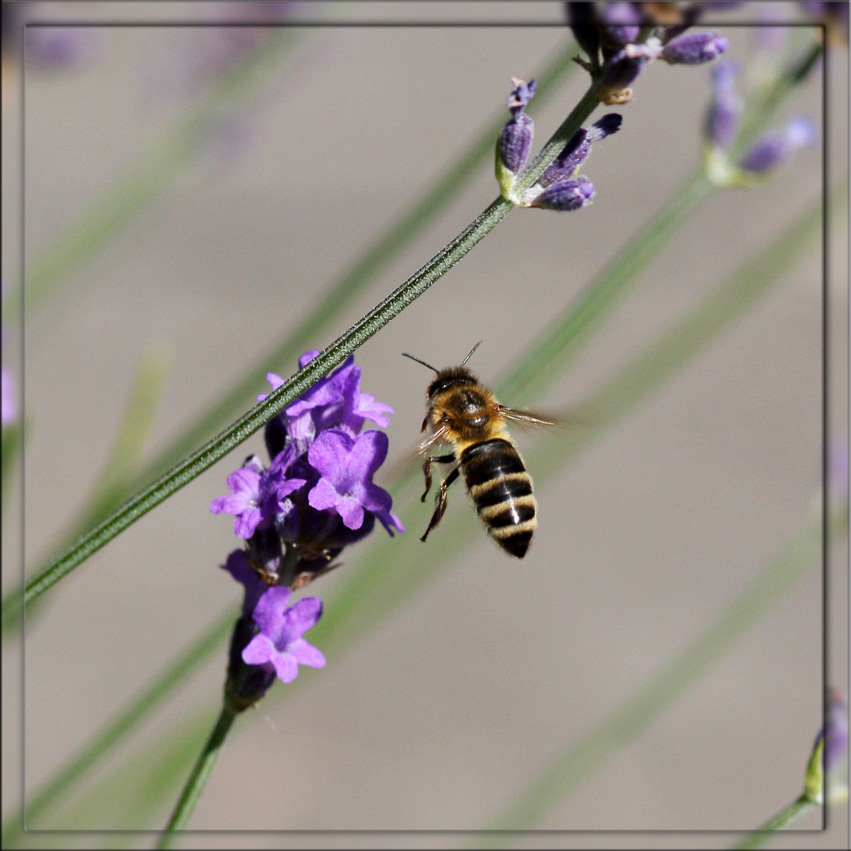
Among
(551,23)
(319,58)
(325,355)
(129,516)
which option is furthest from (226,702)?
(319,58)

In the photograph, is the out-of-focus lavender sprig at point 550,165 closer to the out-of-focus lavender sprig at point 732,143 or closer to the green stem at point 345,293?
the green stem at point 345,293

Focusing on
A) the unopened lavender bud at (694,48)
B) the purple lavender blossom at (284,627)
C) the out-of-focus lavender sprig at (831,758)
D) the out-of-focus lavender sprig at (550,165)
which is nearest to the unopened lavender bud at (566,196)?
the out-of-focus lavender sprig at (550,165)

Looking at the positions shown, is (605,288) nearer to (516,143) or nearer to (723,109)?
(723,109)

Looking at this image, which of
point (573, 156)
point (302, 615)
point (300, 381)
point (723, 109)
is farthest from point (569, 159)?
point (723, 109)

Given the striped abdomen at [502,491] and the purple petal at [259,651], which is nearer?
the purple petal at [259,651]

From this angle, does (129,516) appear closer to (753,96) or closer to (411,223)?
(411,223)

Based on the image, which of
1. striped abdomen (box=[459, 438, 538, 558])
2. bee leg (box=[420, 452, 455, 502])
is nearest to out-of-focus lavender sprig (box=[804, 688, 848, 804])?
striped abdomen (box=[459, 438, 538, 558])

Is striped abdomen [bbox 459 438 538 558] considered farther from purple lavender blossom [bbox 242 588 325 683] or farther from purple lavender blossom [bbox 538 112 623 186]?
purple lavender blossom [bbox 538 112 623 186]
